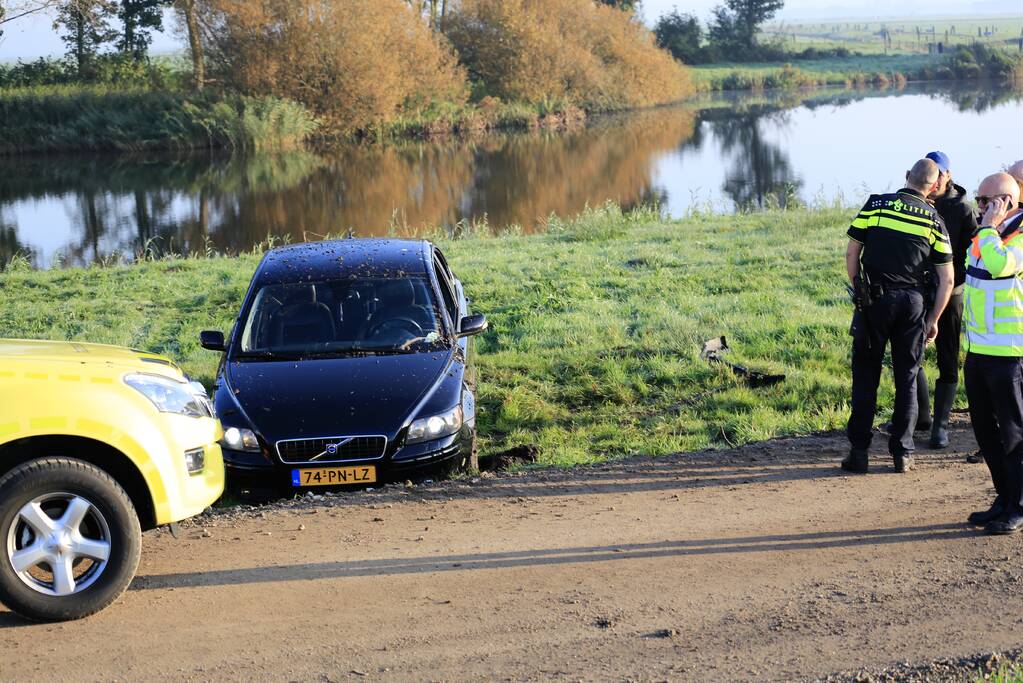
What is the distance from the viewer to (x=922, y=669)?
473 cm

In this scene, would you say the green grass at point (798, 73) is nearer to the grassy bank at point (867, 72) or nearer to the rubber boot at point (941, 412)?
the grassy bank at point (867, 72)

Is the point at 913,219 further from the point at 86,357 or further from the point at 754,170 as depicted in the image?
the point at 754,170

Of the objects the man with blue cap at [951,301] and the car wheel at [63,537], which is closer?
A: the car wheel at [63,537]

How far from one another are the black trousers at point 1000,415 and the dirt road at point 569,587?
37 centimetres

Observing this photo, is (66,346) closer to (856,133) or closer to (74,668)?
(74,668)

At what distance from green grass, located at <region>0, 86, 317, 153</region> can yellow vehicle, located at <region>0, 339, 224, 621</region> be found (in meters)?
43.9

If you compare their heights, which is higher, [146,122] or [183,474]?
[146,122]

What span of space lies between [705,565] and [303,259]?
4746 millimetres

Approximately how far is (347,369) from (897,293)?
374 centimetres

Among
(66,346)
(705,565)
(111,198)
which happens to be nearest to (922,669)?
(705,565)

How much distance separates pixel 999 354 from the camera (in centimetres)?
630

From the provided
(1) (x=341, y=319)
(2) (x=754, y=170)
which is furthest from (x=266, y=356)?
(2) (x=754, y=170)

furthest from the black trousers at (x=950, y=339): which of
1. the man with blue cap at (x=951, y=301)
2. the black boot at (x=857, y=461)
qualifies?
the black boot at (x=857, y=461)

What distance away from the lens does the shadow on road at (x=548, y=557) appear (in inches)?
230
